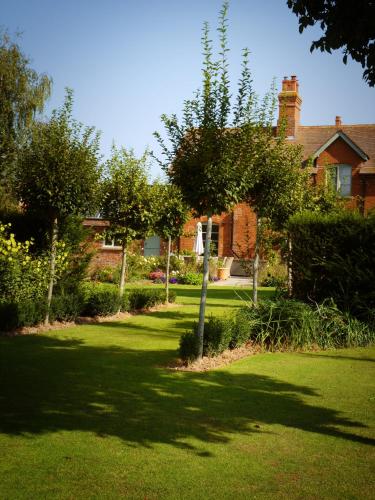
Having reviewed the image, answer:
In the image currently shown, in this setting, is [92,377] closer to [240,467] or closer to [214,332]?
[214,332]

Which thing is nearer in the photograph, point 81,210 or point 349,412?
point 349,412

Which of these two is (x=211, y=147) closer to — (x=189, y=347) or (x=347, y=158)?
(x=189, y=347)

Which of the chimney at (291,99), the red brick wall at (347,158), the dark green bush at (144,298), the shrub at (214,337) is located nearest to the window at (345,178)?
the red brick wall at (347,158)

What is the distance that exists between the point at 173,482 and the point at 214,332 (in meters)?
5.05

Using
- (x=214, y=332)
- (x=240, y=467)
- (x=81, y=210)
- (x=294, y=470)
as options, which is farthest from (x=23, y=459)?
(x=81, y=210)

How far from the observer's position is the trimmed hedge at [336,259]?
39.8ft

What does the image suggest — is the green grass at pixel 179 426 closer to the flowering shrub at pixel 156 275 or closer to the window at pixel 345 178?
the flowering shrub at pixel 156 275

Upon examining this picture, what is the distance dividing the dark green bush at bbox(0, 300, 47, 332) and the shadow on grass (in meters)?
2.13

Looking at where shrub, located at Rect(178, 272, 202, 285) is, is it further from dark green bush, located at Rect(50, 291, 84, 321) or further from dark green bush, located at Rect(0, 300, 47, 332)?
dark green bush, located at Rect(0, 300, 47, 332)

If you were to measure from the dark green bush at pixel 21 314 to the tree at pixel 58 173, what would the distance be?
239 mm

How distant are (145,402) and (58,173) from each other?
7.04 metres

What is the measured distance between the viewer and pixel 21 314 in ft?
37.8

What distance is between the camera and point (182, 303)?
18.9 meters

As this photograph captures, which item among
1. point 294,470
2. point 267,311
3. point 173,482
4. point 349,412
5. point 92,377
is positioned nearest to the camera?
point 173,482
